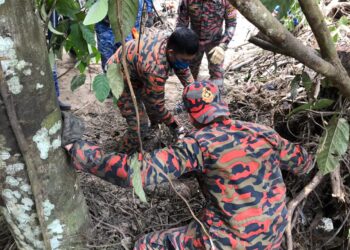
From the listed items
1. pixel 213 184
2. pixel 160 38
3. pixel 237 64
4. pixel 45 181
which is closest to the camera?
pixel 45 181

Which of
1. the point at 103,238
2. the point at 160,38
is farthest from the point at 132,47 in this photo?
the point at 103,238

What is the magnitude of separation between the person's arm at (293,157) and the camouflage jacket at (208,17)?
217 centimetres

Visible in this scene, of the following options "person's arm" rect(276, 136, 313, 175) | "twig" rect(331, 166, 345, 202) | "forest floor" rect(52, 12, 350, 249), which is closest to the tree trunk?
"forest floor" rect(52, 12, 350, 249)

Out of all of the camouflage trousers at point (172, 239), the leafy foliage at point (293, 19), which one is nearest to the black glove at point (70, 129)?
the camouflage trousers at point (172, 239)

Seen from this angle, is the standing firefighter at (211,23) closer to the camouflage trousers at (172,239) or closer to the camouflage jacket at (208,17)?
the camouflage jacket at (208,17)

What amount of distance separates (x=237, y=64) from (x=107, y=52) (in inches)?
83.8

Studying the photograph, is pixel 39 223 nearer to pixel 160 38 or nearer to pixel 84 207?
pixel 84 207

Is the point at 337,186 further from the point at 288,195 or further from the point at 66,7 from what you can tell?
the point at 66,7

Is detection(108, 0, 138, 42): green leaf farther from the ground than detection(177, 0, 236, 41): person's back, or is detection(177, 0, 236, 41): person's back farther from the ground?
detection(108, 0, 138, 42): green leaf

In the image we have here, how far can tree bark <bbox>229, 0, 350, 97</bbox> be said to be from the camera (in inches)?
48.0

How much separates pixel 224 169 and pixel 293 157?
0.51m

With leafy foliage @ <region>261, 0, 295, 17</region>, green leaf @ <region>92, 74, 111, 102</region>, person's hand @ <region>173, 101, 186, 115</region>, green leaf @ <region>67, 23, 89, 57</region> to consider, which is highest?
leafy foliage @ <region>261, 0, 295, 17</region>

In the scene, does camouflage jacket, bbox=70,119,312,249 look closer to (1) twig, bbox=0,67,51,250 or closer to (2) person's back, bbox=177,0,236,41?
(1) twig, bbox=0,67,51,250

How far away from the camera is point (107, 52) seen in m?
4.29
